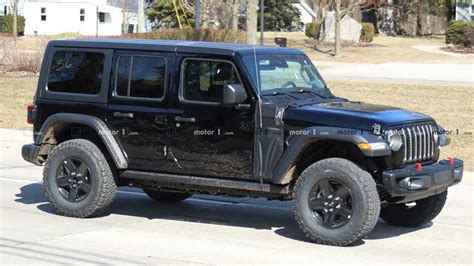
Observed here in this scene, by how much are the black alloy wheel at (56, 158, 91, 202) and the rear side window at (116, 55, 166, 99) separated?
89 cm

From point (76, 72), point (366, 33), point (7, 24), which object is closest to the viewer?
point (76, 72)

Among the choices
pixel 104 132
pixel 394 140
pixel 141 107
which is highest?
pixel 141 107

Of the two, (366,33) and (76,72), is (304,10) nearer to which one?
(366,33)

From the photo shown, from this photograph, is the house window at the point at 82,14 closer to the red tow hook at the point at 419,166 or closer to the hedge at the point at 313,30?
the hedge at the point at 313,30

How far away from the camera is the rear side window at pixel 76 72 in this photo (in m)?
8.97

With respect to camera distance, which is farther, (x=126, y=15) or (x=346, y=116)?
A: (x=126, y=15)

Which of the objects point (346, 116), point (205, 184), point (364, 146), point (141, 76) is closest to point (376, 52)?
point (141, 76)

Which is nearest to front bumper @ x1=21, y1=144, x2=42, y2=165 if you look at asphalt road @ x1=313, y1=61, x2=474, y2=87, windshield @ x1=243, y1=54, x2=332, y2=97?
windshield @ x1=243, y1=54, x2=332, y2=97

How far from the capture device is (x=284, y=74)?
8.59 m

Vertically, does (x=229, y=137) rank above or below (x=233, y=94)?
below

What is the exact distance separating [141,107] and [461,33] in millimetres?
36301

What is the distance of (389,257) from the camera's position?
7.46m

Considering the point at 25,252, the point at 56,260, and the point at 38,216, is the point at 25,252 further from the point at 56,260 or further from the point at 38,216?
the point at 38,216

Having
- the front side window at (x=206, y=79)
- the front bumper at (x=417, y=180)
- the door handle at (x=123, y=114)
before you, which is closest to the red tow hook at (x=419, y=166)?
the front bumper at (x=417, y=180)
